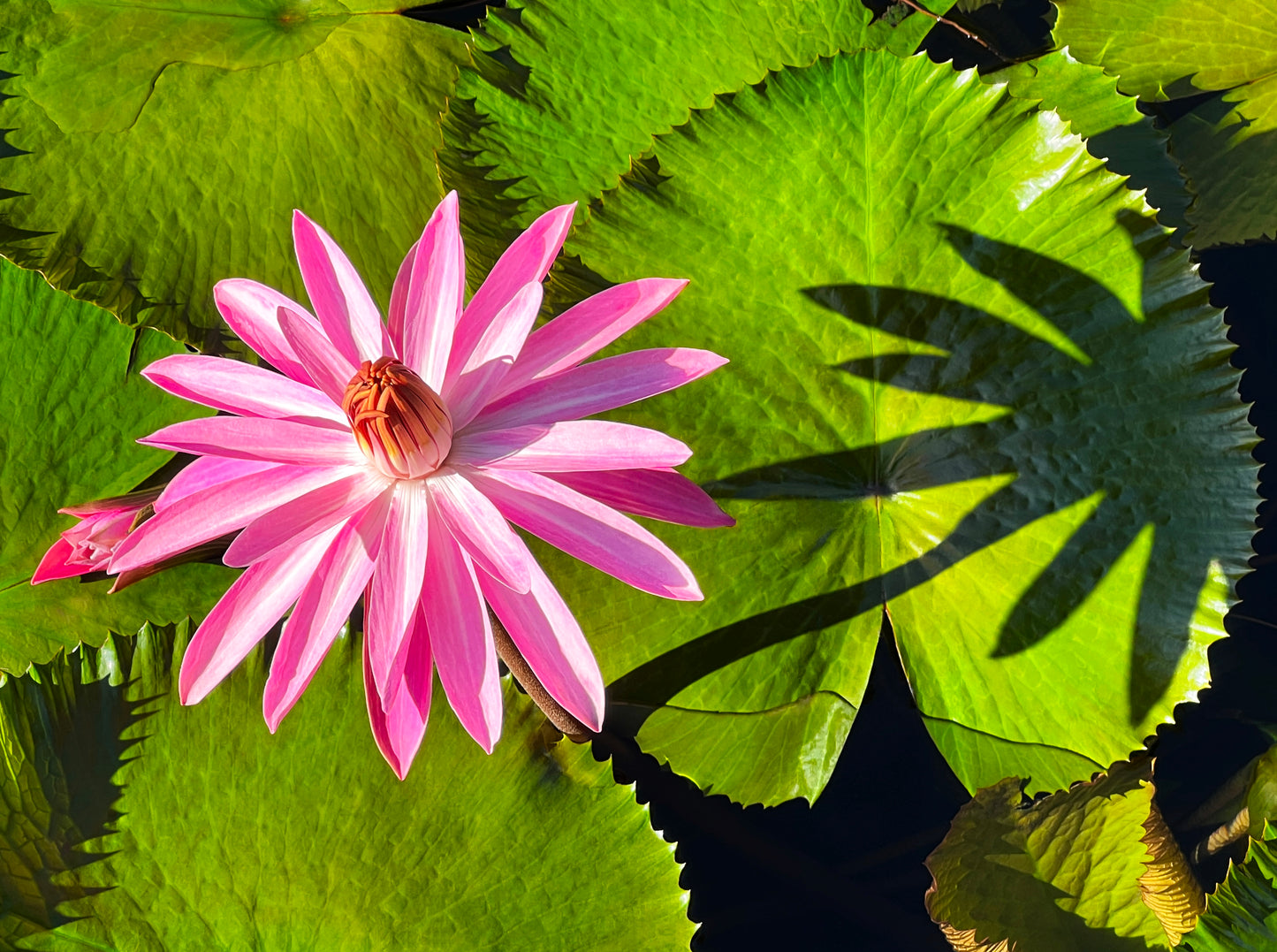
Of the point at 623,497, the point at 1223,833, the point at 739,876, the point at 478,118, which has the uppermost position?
the point at 478,118

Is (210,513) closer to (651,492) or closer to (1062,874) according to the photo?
(651,492)

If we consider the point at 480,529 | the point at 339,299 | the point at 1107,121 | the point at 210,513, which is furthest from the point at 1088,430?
the point at 210,513

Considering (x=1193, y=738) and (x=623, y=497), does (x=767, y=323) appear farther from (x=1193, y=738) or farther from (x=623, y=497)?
(x=1193, y=738)

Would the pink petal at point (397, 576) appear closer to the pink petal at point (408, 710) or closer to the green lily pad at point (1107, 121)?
the pink petal at point (408, 710)

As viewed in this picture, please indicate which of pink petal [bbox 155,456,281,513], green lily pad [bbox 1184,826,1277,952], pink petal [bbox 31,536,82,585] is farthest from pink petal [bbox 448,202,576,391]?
green lily pad [bbox 1184,826,1277,952]

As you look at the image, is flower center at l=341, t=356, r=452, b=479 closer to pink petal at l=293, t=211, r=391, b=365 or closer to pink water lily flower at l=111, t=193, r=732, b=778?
pink water lily flower at l=111, t=193, r=732, b=778

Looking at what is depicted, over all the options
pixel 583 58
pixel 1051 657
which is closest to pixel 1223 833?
pixel 1051 657

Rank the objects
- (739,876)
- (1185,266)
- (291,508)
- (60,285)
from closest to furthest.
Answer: (291,508) < (1185,266) < (60,285) < (739,876)
